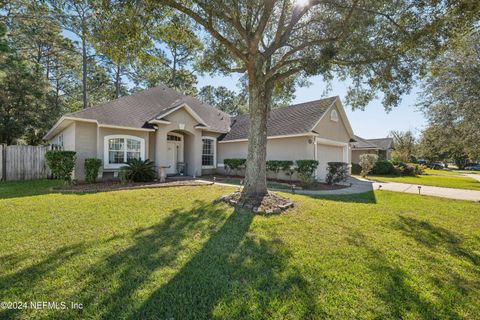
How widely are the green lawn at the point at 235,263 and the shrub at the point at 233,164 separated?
8.97 metres

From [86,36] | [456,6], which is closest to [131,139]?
Answer: [86,36]

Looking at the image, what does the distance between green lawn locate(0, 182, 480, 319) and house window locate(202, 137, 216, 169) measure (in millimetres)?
10317

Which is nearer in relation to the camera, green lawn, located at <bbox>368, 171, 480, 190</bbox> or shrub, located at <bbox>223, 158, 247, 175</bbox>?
green lawn, located at <bbox>368, 171, 480, 190</bbox>

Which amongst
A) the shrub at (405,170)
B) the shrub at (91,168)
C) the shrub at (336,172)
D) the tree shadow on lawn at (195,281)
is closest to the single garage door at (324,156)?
the shrub at (336,172)

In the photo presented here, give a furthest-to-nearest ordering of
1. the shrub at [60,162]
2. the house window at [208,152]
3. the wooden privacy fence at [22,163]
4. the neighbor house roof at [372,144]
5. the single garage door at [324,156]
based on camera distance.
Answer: the neighbor house roof at [372,144] < the house window at [208,152] < the single garage door at [324,156] < the wooden privacy fence at [22,163] < the shrub at [60,162]

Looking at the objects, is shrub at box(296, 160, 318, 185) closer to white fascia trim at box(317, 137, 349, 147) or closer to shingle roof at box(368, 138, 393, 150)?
white fascia trim at box(317, 137, 349, 147)

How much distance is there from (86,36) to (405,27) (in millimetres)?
11119

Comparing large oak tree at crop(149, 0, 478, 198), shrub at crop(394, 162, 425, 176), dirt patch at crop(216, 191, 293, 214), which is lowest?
dirt patch at crop(216, 191, 293, 214)

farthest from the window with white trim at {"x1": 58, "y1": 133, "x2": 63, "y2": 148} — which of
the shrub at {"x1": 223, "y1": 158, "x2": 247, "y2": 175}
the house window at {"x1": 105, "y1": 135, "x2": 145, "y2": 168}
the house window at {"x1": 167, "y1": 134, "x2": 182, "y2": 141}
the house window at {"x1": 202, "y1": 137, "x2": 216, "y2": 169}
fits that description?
the shrub at {"x1": 223, "y1": 158, "x2": 247, "y2": 175}

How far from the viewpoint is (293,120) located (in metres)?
15.2

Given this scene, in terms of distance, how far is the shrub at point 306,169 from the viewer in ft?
41.1

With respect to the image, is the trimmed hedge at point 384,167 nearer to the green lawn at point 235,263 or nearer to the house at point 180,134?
the house at point 180,134

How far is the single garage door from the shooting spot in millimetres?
15094

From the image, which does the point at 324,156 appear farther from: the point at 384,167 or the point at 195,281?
the point at 195,281
